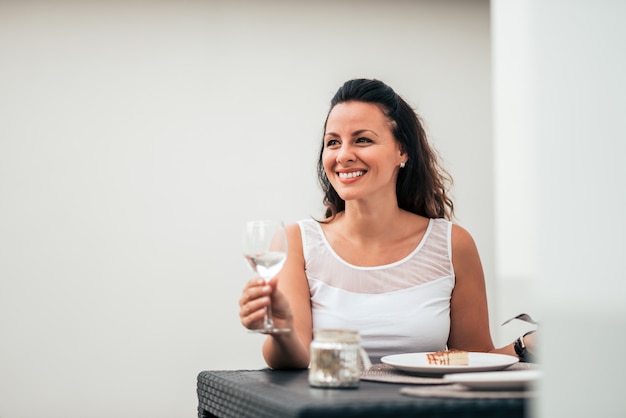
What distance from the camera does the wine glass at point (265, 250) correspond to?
1.51 meters

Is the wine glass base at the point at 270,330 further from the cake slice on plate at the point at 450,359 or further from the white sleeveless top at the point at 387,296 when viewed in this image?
the white sleeveless top at the point at 387,296

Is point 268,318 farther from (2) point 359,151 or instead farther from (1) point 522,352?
(2) point 359,151

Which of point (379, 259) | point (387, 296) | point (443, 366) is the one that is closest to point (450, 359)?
point (443, 366)

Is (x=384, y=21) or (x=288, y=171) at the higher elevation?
(x=384, y=21)

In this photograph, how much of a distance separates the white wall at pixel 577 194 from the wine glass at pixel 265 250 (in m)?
0.62

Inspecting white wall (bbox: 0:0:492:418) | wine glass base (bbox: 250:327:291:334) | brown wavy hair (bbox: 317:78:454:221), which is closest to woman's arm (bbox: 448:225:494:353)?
brown wavy hair (bbox: 317:78:454:221)

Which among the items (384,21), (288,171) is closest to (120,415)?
(288,171)

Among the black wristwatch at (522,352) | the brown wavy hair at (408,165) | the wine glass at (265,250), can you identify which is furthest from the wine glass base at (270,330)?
the brown wavy hair at (408,165)

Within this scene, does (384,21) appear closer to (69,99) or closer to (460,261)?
(69,99)

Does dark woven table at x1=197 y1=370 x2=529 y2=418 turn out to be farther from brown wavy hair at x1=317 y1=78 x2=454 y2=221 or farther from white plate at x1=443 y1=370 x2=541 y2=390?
brown wavy hair at x1=317 y1=78 x2=454 y2=221

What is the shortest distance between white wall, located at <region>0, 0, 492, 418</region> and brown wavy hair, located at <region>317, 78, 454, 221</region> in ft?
7.00

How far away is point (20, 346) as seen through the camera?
14.9 feet

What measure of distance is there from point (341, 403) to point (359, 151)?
4.34 feet

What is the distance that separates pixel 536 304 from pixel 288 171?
3.90 metres
